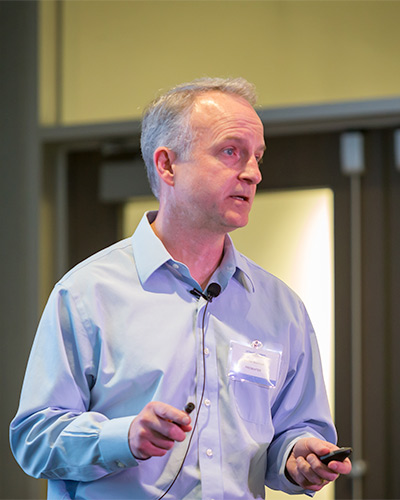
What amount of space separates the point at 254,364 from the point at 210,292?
18 cm

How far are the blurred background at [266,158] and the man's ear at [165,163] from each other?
1.69 m

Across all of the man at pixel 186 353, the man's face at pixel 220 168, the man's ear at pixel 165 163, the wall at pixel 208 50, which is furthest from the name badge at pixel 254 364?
Result: the wall at pixel 208 50

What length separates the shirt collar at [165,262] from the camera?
1639 mm

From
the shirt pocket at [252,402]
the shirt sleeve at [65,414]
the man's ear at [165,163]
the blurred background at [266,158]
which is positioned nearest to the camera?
the shirt sleeve at [65,414]

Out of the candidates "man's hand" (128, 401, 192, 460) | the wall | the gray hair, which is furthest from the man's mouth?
the wall

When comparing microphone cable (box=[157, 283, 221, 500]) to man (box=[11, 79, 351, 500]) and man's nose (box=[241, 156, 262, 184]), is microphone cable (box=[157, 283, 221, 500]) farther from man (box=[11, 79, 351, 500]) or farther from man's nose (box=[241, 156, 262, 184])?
man's nose (box=[241, 156, 262, 184])

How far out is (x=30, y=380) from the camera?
1.51 m

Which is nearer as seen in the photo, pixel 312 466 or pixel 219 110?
pixel 312 466

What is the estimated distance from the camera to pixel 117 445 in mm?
1388

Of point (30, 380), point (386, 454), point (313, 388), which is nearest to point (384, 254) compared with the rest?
point (386, 454)

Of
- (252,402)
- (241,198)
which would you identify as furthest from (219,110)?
(252,402)

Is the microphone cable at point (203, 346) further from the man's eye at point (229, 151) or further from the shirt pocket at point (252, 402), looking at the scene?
the man's eye at point (229, 151)

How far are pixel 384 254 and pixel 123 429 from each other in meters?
2.05

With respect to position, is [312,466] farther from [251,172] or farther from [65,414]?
[251,172]
